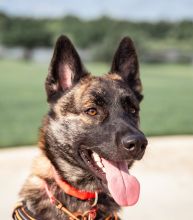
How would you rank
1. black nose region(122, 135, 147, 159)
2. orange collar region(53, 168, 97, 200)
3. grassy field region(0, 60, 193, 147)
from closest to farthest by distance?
1. black nose region(122, 135, 147, 159)
2. orange collar region(53, 168, 97, 200)
3. grassy field region(0, 60, 193, 147)

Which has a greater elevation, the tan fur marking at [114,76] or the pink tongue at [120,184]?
the tan fur marking at [114,76]

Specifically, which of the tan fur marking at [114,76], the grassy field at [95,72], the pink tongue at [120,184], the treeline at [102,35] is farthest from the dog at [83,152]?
the treeline at [102,35]

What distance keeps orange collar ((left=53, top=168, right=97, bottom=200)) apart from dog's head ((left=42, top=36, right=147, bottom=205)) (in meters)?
0.04

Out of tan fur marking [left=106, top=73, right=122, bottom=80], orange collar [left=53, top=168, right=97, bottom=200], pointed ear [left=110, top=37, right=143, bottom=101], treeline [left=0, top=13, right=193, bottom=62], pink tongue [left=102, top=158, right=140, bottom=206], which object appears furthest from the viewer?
treeline [left=0, top=13, right=193, bottom=62]

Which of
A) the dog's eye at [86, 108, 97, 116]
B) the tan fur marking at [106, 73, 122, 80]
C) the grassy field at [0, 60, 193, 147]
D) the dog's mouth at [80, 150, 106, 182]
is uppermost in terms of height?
the tan fur marking at [106, 73, 122, 80]

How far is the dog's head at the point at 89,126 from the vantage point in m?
4.73

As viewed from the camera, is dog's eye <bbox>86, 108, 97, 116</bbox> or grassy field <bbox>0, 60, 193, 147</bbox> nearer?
dog's eye <bbox>86, 108, 97, 116</bbox>

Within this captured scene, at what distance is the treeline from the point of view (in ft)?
69.2

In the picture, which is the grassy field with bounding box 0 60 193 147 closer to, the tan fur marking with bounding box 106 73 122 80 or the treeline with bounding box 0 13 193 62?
the treeline with bounding box 0 13 193 62

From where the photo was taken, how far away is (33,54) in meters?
21.4

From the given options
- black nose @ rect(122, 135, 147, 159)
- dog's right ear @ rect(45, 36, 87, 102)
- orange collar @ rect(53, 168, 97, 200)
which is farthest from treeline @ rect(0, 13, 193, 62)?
black nose @ rect(122, 135, 147, 159)

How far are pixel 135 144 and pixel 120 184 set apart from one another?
309mm

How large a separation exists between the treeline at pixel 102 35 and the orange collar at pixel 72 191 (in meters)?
16.0

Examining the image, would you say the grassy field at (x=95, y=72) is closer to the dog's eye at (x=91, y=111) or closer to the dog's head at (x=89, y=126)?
the dog's head at (x=89, y=126)
